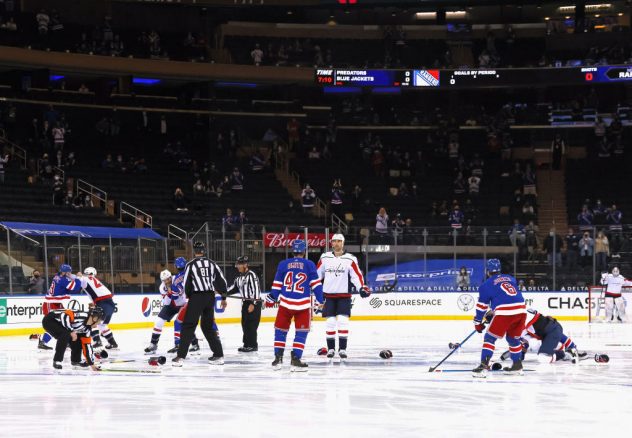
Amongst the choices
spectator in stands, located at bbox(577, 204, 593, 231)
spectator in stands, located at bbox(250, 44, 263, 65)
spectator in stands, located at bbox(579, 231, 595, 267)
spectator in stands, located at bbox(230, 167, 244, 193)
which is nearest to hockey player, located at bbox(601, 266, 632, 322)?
spectator in stands, located at bbox(579, 231, 595, 267)

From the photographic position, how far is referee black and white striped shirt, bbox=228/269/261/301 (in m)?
17.5

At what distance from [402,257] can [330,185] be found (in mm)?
8922

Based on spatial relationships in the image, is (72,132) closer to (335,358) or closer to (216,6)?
(216,6)

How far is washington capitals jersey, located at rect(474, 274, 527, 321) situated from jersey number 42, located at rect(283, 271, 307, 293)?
250 centimetres

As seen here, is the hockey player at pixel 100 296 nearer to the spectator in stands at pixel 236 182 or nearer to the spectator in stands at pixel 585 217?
the spectator in stands at pixel 236 182

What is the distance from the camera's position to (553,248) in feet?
101

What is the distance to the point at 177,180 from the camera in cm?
3778

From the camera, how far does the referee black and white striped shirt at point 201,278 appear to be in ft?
49.7

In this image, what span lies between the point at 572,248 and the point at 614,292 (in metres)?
1.73

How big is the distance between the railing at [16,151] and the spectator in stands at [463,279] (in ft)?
46.7

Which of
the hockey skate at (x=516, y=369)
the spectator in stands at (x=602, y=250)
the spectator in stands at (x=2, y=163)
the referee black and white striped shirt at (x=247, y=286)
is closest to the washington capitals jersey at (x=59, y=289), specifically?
the referee black and white striped shirt at (x=247, y=286)

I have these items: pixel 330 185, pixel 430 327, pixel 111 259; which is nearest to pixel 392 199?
pixel 330 185

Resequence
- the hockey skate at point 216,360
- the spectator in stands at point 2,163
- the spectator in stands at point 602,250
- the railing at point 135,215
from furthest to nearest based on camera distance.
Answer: the railing at point 135,215 < the spectator in stands at point 2,163 < the spectator in stands at point 602,250 < the hockey skate at point 216,360

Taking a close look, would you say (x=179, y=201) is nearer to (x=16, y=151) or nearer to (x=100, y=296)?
(x=16, y=151)
